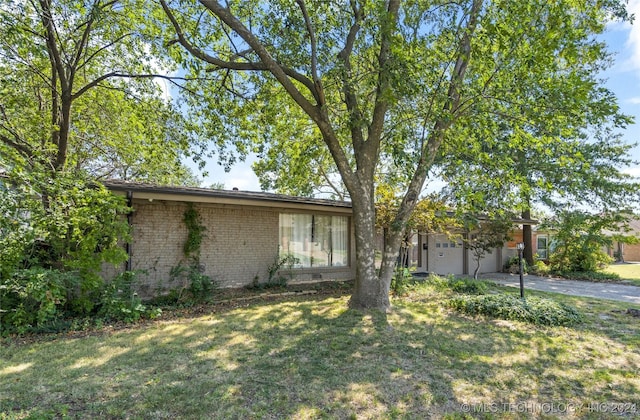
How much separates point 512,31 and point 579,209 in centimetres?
1233

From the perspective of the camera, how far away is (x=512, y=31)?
5.93 metres

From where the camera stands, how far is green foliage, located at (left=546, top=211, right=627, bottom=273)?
13.8 meters

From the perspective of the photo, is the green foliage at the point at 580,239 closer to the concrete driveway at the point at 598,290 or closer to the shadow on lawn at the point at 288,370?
the concrete driveway at the point at 598,290

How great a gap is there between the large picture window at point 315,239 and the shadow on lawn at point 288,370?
173 inches

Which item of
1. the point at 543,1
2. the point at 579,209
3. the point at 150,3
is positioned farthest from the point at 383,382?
the point at 579,209

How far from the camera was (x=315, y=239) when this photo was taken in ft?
36.5

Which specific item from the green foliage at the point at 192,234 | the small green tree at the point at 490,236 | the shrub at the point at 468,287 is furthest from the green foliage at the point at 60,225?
the small green tree at the point at 490,236

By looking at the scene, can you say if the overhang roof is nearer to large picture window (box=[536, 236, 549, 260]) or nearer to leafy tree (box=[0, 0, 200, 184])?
leafy tree (box=[0, 0, 200, 184])

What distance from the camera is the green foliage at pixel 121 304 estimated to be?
6488 millimetres

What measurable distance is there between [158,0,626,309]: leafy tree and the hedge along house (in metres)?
2.07

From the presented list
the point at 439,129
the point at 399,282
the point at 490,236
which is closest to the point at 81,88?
the point at 439,129

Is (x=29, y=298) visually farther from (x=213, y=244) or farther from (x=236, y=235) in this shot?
(x=236, y=235)

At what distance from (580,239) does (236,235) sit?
14910mm

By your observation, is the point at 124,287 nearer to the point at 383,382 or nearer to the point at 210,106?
the point at 210,106
